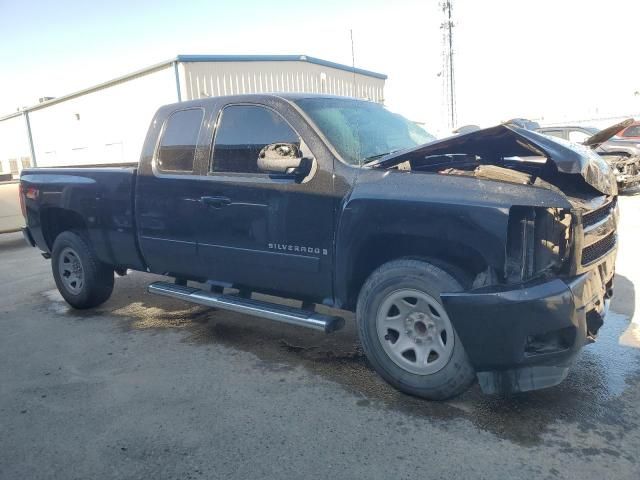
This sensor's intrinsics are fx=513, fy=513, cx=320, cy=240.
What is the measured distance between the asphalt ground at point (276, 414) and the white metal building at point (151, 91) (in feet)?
42.1

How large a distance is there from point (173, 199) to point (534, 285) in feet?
9.27

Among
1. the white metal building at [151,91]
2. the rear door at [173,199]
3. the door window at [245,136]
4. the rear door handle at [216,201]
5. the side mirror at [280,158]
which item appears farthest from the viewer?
the white metal building at [151,91]

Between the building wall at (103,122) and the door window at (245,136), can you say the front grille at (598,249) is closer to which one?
the door window at (245,136)

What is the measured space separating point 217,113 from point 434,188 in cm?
200

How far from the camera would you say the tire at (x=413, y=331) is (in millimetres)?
2918

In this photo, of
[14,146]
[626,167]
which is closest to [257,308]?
[626,167]

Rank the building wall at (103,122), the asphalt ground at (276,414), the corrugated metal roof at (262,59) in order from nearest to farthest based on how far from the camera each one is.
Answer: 1. the asphalt ground at (276,414)
2. the corrugated metal roof at (262,59)
3. the building wall at (103,122)

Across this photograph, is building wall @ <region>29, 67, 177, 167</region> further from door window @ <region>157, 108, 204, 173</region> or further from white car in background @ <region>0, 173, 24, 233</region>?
door window @ <region>157, 108, 204, 173</region>

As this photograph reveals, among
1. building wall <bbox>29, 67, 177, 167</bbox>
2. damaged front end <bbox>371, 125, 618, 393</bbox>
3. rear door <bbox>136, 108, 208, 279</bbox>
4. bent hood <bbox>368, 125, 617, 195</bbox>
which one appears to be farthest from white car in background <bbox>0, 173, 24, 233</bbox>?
damaged front end <bbox>371, 125, 618, 393</bbox>

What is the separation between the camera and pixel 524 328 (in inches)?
103

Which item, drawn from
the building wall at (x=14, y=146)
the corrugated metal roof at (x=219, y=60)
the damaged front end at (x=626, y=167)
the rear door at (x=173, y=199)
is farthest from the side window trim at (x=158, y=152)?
the building wall at (x=14, y=146)

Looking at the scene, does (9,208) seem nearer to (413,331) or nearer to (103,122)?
(413,331)

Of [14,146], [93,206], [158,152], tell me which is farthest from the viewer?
[14,146]

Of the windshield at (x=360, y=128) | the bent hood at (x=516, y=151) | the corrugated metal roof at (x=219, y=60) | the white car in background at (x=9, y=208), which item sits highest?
the corrugated metal roof at (x=219, y=60)
